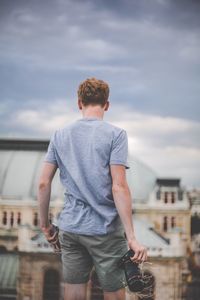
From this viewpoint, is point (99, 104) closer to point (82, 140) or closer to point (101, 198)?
point (82, 140)

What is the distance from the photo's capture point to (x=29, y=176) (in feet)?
88.0

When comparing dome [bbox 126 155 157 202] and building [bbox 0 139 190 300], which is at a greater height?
dome [bbox 126 155 157 202]

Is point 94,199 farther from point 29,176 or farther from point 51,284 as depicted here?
point 29,176

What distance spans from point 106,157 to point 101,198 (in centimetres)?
28

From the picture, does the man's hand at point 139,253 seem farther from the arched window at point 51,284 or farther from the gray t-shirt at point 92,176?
the arched window at point 51,284

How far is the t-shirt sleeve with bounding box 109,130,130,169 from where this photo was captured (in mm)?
3203

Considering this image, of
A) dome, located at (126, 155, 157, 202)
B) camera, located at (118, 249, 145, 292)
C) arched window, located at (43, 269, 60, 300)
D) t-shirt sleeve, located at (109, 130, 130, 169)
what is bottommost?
arched window, located at (43, 269, 60, 300)

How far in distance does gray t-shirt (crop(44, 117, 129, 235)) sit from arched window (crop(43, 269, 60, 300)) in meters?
16.8

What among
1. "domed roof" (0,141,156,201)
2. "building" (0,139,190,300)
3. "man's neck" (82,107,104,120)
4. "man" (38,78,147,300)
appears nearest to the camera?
"man" (38,78,147,300)

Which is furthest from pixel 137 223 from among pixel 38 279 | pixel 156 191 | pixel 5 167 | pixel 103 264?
pixel 103 264

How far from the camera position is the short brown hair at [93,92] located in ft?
10.7

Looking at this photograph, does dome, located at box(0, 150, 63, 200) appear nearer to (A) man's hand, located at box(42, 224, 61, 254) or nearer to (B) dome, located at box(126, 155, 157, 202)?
(B) dome, located at box(126, 155, 157, 202)

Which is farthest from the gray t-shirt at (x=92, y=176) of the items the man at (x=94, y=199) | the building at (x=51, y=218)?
the building at (x=51, y=218)

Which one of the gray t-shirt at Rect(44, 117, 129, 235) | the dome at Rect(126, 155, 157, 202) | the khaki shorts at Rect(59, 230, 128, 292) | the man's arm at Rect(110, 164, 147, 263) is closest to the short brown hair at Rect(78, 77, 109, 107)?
the gray t-shirt at Rect(44, 117, 129, 235)
